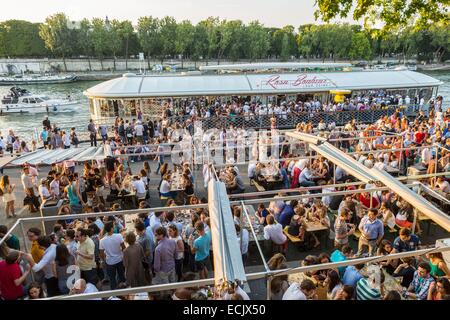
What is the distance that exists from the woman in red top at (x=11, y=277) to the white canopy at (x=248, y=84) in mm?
17940

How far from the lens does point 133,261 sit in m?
6.39

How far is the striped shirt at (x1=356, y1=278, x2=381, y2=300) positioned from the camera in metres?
5.24

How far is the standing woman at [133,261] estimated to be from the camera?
6.37 metres

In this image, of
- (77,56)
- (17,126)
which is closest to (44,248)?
A: (17,126)

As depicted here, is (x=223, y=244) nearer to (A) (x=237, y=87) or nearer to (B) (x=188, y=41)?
(A) (x=237, y=87)

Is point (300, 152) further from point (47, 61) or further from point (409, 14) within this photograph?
point (47, 61)


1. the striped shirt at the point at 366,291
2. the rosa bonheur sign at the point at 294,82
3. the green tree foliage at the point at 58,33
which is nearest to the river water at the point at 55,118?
the rosa bonheur sign at the point at 294,82

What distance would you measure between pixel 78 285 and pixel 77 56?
100m

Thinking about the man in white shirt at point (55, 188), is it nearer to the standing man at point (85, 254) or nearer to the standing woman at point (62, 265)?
the standing man at point (85, 254)

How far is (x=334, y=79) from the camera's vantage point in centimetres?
2581

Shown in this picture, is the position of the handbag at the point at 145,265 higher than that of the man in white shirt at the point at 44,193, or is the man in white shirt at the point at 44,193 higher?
the man in white shirt at the point at 44,193

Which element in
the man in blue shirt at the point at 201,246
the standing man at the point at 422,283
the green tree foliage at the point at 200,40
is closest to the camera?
the standing man at the point at 422,283

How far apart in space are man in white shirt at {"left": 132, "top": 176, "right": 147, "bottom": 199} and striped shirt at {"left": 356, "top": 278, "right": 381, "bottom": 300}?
7349 mm

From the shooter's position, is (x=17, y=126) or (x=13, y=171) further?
(x=17, y=126)
